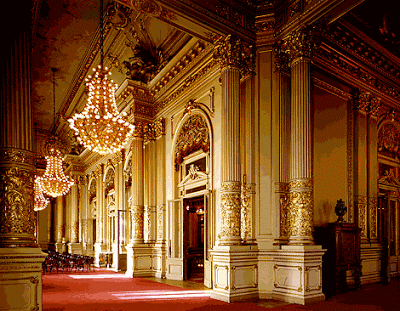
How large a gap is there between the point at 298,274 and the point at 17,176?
4725 millimetres

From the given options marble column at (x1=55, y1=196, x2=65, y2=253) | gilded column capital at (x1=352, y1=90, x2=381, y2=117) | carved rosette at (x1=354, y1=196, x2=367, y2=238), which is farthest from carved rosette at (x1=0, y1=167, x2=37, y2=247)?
marble column at (x1=55, y1=196, x2=65, y2=253)

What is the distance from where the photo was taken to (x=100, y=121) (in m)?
7.39

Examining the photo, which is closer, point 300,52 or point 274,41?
point 300,52

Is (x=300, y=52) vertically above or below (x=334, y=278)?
above

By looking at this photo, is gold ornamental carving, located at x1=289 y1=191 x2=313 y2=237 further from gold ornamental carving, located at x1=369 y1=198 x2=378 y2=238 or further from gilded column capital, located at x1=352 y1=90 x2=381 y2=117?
gilded column capital, located at x1=352 y1=90 x2=381 y2=117

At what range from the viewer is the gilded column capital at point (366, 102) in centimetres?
898

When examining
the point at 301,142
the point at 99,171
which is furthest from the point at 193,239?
the point at 301,142

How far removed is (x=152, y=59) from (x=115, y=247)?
730 centimetres

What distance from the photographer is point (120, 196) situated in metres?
13.7

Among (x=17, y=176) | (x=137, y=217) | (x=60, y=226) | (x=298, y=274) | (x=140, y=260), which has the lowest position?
(x=60, y=226)

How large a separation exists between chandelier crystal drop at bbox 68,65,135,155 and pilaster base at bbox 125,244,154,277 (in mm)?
4451

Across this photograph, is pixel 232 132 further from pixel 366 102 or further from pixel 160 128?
pixel 160 128

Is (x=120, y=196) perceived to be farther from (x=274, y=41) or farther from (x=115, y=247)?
(x=274, y=41)

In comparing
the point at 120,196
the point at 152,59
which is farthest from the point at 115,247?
the point at 152,59
